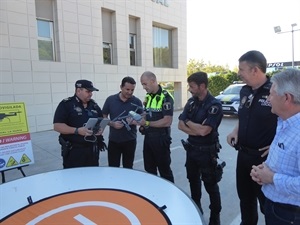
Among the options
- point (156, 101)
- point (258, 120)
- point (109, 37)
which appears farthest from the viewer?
point (109, 37)

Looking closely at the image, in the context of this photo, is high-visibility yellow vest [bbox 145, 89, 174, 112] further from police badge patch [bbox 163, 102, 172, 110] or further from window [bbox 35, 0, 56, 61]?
window [bbox 35, 0, 56, 61]

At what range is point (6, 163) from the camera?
362 centimetres

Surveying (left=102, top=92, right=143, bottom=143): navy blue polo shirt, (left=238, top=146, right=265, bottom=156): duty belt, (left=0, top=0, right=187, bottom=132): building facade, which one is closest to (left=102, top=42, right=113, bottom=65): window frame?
(left=0, top=0, right=187, bottom=132): building facade

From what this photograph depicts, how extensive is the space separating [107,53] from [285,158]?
9.87 metres

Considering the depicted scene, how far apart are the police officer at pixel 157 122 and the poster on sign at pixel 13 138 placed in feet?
6.29

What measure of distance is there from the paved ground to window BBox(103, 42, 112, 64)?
387 cm

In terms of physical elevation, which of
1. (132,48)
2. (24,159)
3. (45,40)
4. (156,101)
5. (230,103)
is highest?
(132,48)

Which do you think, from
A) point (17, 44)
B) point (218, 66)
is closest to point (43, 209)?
point (17, 44)

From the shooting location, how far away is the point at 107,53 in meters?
10.6

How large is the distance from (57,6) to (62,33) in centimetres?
87

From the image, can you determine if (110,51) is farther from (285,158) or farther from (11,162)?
(285,158)

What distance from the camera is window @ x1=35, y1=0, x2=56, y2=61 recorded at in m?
8.22

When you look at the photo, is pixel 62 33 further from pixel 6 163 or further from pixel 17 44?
pixel 6 163

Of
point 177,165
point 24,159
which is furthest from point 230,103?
point 24,159
